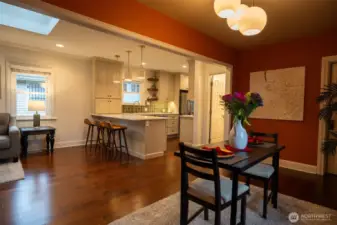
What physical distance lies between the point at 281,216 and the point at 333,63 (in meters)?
2.86

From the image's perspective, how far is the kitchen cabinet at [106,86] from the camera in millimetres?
5578

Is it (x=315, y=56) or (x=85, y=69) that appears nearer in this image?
(x=315, y=56)

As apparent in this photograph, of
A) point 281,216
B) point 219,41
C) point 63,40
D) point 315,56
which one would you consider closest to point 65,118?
point 63,40

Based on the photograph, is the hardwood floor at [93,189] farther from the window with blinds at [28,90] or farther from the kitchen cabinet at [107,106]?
the kitchen cabinet at [107,106]

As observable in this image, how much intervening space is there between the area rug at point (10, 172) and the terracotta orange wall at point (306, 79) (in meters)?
4.50

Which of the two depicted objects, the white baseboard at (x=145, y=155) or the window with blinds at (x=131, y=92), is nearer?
the white baseboard at (x=145, y=155)

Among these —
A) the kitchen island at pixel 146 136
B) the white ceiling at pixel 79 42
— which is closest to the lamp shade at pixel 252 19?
the white ceiling at pixel 79 42

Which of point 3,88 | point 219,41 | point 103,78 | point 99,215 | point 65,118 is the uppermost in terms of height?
point 219,41

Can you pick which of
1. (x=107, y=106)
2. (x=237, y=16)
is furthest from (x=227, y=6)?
(x=107, y=106)

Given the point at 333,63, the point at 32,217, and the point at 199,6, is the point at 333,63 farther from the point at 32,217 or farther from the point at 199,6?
the point at 32,217

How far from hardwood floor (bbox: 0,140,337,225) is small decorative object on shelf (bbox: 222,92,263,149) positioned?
126cm

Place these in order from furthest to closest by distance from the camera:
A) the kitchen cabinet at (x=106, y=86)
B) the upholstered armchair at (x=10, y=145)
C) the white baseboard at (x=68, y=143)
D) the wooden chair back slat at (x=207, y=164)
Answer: the kitchen cabinet at (x=106, y=86), the white baseboard at (x=68, y=143), the upholstered armchair at (x=10, y=145), the wooden chair back slat at (x=207, y=164)

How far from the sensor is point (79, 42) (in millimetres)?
4137

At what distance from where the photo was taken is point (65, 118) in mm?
5383
